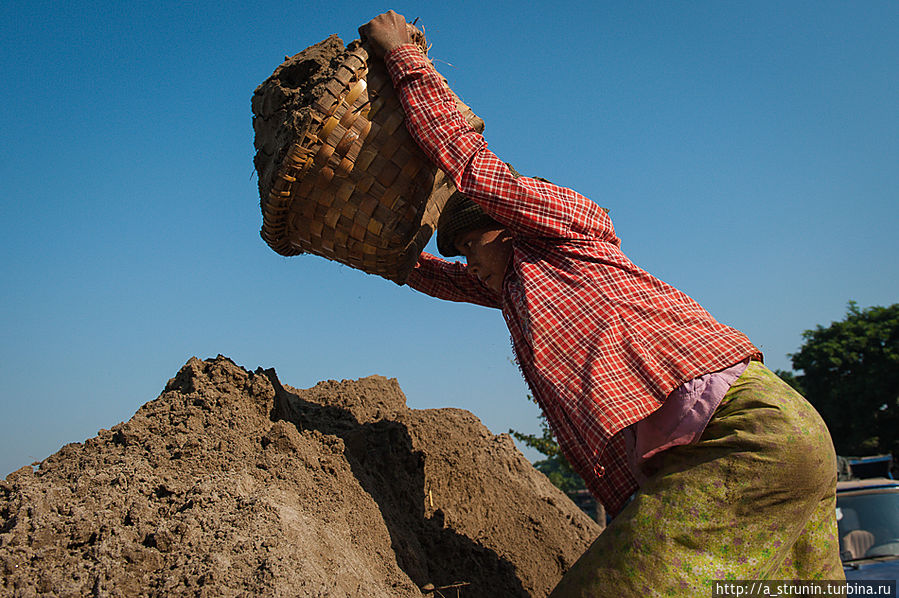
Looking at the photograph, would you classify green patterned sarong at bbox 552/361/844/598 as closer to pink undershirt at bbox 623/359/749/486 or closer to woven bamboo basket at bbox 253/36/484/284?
pink undershirt at bbox 623/359/749/486

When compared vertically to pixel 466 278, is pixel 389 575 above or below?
below

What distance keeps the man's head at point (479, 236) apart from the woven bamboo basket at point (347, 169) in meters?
0.10

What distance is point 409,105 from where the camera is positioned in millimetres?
2252

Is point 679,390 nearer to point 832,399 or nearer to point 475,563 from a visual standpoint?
point 475,563

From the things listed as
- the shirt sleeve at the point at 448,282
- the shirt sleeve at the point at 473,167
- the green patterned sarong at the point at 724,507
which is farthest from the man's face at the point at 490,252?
the green patterned sarong at the point at 724,507

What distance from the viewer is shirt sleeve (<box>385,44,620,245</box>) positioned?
2.20m

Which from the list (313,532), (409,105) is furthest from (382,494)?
(409,105)

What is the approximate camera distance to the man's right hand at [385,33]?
7.62 feet

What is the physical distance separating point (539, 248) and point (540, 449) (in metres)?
7.82

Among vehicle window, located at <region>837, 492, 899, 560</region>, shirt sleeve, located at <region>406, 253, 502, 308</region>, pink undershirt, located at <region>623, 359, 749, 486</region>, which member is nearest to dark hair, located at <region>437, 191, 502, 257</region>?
shirt sleeve, located at <region>406, 253, 502, 308</region>

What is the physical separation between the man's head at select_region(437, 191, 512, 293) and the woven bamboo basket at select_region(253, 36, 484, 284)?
95mm

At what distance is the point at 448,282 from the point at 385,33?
1.19 m

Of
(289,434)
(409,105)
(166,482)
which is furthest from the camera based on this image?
(289,434)

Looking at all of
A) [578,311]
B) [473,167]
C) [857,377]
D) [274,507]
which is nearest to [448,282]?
[473,167]
